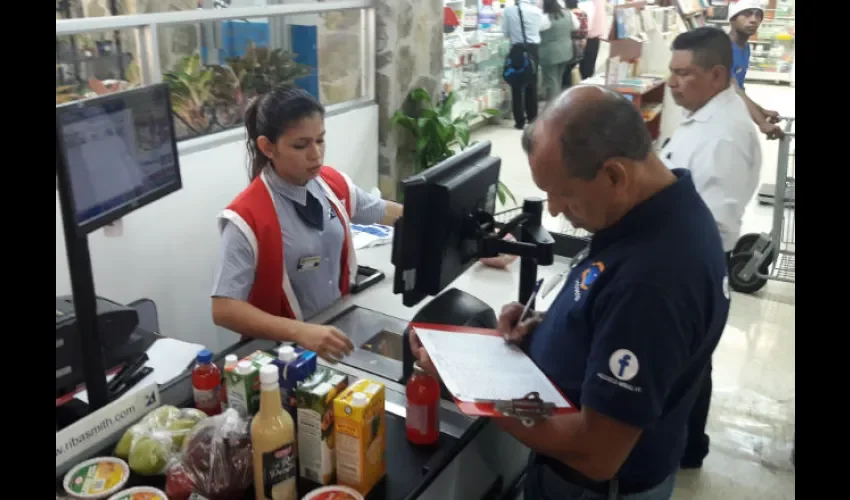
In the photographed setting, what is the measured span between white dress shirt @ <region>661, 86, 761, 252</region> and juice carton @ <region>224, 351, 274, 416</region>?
5.97 ft

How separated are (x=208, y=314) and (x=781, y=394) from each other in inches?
108

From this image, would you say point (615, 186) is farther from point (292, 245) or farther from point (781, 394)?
point (781, 394)

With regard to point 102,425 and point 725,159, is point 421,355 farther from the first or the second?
point 725,159

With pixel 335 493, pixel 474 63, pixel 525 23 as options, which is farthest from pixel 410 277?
pixel 474 63

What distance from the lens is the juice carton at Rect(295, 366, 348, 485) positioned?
1.16 meters

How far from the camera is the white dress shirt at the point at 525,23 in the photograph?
24.7ft

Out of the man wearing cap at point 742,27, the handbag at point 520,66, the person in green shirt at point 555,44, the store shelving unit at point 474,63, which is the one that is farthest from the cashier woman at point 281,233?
the person in green shirt at point 555,44

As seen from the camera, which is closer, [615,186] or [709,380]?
[615,186]

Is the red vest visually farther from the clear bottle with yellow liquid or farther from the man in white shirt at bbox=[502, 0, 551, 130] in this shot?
the man in white shirt at bbox=[502, 0, 551, 130]

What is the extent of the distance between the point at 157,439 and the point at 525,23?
7.07 meters

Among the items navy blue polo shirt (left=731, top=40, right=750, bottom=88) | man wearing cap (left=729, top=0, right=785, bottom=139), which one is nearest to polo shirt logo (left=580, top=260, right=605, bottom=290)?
man wearing cap (left=729, top=0, right=785, bottom=139)
